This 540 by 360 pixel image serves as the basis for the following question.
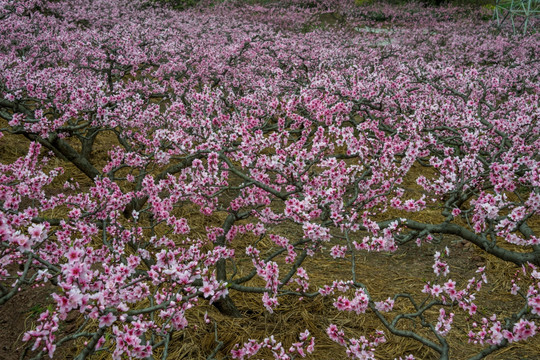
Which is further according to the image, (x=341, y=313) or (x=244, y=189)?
(x=244, y=189)

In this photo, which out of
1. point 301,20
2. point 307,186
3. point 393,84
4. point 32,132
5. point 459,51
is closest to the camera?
point 307,186

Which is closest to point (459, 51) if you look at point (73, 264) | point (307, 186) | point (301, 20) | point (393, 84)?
point (301, 20)

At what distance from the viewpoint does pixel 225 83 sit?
26.8ft

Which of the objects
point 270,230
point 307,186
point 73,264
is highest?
point 73,264

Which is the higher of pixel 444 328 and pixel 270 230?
pixel 444 328

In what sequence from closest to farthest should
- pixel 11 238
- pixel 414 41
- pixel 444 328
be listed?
1. pixel 11 238
2. pixel 444 328
3. pixel 414 41

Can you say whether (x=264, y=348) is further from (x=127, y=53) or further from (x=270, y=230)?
(x=127, y=53)

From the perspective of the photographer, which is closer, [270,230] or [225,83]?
[270,230]

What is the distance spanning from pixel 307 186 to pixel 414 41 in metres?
14.5

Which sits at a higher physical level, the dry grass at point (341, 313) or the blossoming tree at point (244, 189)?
the blossoming tree at point (244, 189)

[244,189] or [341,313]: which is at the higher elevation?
[244,189]

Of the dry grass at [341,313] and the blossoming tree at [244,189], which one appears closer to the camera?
the blossoming tree at [244,189]

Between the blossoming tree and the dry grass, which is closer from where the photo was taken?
the blossoming tree

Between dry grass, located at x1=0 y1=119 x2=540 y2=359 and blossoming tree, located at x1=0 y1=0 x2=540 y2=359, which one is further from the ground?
blossoming tree, located at x1=0 y1=0 x2=540 y2=359
